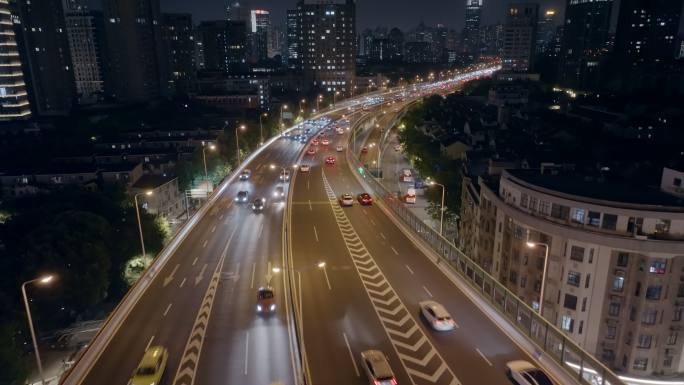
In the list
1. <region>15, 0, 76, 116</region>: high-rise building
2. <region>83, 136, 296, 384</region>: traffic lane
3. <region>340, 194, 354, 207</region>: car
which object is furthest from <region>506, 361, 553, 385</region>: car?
<region>15, 0, 76, 116</region>: high-rise building

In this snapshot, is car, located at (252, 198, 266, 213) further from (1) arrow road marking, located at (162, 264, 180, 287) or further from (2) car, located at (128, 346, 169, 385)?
(2) car, located at (128, 346, 169, 385)

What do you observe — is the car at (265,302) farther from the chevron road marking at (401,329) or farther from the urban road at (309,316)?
the chevron road marking at (401,329)

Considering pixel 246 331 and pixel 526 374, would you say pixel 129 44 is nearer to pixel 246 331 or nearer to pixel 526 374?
pixel 246 331

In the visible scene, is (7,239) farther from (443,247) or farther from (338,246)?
(443,247)

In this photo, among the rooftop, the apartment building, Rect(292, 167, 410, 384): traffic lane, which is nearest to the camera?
Rect(292, 167, 410, 384): traffic lane

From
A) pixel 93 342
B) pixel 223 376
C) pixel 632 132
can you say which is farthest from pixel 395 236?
pixel 632 132

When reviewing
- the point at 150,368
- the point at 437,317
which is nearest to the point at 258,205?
the point at 437,317
